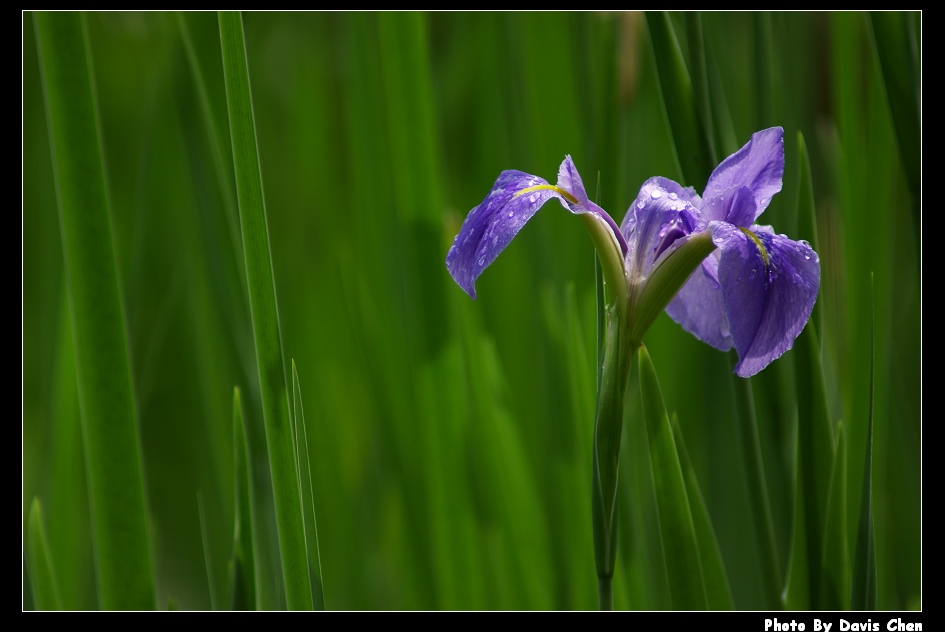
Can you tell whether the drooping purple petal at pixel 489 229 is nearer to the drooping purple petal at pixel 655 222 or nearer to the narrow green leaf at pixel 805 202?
the drooping purple petal at pixel 655 222

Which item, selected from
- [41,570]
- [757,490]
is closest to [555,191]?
[757,490]

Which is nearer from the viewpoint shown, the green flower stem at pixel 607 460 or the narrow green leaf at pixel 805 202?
the green flower stem at pixel 607 460

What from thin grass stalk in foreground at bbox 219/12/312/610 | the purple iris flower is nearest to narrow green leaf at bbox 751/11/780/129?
the purple iris flower

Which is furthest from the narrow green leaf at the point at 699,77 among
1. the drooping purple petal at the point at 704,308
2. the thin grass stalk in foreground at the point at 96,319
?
the thin grass stalk in foreground at the point at 96,319

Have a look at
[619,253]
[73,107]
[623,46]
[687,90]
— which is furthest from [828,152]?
[73,107]

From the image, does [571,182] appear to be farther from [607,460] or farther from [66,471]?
[66,471]

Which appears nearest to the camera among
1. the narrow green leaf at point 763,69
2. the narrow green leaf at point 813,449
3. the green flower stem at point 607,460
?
Answer: the green flower stem at point 607,460

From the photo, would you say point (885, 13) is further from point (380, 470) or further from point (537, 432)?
point (380, 470)
